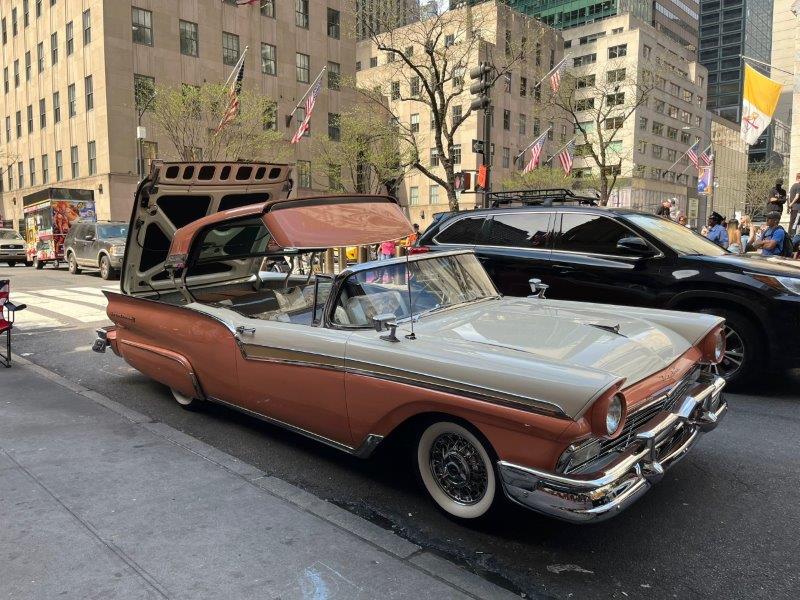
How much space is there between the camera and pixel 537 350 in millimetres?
3152

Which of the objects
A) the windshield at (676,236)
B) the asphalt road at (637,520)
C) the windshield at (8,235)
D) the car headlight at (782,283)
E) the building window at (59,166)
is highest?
the building window at (59,166)

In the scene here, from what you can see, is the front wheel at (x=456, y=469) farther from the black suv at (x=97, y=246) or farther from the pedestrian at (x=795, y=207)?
the black suv at (x=97, y=246)

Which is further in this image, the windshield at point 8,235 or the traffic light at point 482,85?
the windshield at point 8,235

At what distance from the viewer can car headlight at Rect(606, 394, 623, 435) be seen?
2699mm

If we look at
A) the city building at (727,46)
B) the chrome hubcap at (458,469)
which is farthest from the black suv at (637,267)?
the city building at (727,46)

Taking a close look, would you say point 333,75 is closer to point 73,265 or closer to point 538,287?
point 73,265

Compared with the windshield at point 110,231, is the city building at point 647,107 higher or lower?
higher

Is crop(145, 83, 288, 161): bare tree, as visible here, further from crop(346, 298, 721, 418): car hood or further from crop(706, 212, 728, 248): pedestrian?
crop(346, 298, 721, 418): car hood

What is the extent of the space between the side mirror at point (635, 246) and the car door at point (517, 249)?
0.82m

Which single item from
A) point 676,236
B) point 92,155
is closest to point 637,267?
point 676,236

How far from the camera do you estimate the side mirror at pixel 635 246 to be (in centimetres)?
618

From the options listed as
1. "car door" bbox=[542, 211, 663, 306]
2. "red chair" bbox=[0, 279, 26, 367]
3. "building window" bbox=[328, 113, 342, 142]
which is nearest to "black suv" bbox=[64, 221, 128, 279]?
"red chair" bbox=[0, 279, 26, 367]

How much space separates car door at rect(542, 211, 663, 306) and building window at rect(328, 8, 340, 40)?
4242 cm

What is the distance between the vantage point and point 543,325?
370 centimetres
